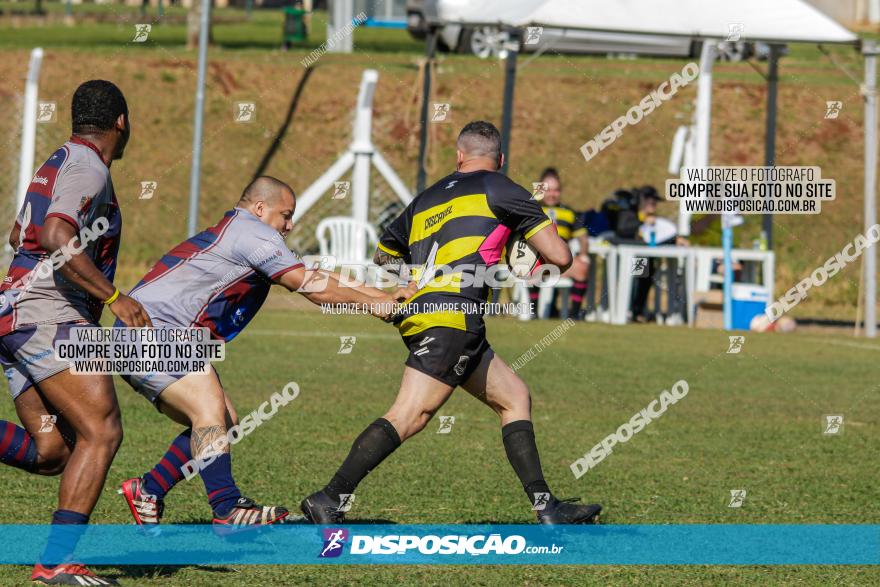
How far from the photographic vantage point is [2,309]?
220 inches

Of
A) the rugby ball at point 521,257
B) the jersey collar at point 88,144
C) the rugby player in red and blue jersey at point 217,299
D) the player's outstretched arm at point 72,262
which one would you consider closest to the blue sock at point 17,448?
the rugby player in red and blue jersey at point 217,299

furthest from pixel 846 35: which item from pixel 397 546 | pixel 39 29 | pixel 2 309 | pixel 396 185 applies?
pixel 39 29

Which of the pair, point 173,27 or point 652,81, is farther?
→ point 173,27

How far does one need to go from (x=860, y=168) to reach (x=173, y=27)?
2177cm

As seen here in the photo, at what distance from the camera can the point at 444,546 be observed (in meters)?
6.62

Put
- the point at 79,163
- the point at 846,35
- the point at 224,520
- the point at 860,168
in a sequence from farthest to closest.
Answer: the point at 860,168
the point at 846,35
the point at 224,520
the point at 79,163

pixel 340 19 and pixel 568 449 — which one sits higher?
pixel 340 19

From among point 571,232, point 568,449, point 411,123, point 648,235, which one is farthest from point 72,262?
point 411,123

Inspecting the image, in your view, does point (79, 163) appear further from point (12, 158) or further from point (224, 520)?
point (12, 158)

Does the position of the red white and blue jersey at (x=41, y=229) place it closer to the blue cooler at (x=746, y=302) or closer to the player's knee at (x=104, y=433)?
the player's knee at (x=104, y=433)

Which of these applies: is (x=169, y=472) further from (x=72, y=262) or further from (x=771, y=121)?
(x=771, y=121)

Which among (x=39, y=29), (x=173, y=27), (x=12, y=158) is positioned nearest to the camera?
(x=12, y=158)

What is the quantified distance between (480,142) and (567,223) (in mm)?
12107

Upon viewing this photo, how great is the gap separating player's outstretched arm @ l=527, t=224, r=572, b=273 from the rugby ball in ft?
0.35
